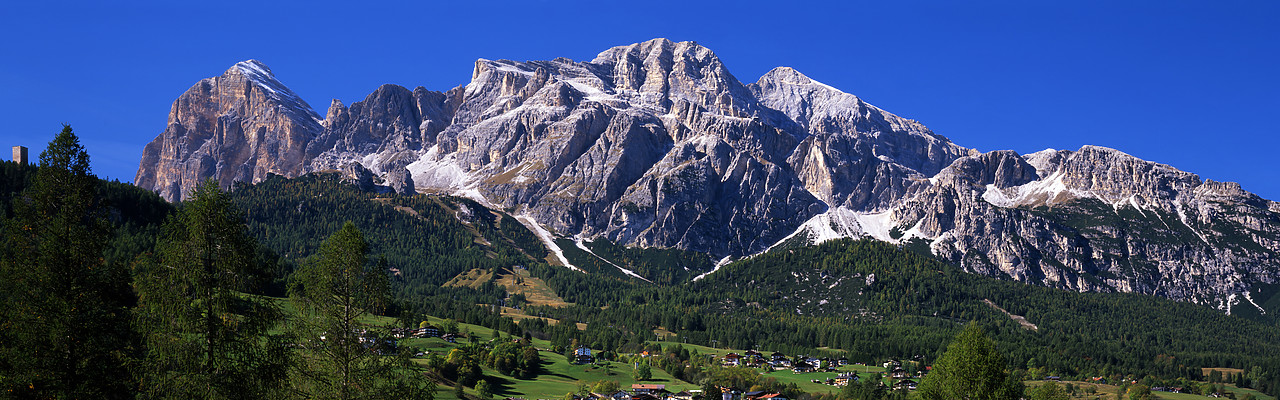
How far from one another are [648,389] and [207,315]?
14200cm

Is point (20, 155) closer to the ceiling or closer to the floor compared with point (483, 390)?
closer to the ceiling

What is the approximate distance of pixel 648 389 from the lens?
172625mm

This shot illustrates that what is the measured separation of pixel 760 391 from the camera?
576 ft

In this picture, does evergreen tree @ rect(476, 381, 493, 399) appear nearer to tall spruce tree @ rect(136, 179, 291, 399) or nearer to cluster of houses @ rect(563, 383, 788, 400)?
cluster of houses @ rect(563, 383, 788, 400)

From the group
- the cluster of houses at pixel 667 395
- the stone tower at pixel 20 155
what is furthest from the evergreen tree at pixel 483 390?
the stone tower at pixel 20 155

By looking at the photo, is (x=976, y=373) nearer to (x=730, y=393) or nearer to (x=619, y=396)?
(x=619, y=396)

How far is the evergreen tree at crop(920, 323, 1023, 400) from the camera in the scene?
68875 millimetres

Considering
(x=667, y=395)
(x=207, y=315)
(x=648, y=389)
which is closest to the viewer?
(x=207, y=315)

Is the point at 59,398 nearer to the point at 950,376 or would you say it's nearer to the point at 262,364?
the point at 262,364

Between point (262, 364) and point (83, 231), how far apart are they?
995 centimetres

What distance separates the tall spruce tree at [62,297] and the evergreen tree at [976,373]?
54.9 m

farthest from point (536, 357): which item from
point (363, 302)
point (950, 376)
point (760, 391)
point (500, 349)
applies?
point (363, 302)

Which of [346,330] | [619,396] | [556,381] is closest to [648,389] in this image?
[619,396]

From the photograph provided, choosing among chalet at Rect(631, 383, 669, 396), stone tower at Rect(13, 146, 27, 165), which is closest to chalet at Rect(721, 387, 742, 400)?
chalet at Rect(631, 383, 669, 396)
